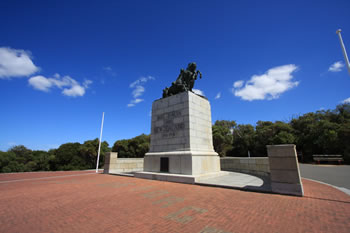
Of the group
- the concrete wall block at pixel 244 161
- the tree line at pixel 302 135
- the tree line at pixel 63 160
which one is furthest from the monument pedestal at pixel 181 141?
the tree line at pixel 63 160

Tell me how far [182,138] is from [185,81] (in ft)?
15.0

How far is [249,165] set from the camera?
12.1 m

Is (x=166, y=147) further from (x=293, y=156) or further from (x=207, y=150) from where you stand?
(x=293, y=156)

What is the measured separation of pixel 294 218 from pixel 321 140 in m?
39.2

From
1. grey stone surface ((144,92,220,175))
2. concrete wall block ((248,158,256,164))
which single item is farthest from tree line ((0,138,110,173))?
concrete wall block ((248,158,256,164))

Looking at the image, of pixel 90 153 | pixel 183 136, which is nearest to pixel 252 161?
pixel 183 136

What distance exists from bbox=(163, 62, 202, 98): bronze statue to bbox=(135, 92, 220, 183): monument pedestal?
727 millimetres

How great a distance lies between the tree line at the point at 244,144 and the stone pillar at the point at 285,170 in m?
26.3

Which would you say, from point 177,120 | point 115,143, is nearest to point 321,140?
point 177,120

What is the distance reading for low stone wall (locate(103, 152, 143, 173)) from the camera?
552 inches

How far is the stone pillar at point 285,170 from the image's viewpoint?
5.86 m

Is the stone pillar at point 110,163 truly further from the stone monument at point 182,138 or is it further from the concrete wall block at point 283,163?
the concrete wall block at point 283,163

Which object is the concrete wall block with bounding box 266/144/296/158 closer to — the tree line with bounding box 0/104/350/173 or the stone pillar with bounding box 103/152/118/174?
the stone pillar with bounding box 103/152/118/174

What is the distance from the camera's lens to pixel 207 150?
11.1m
